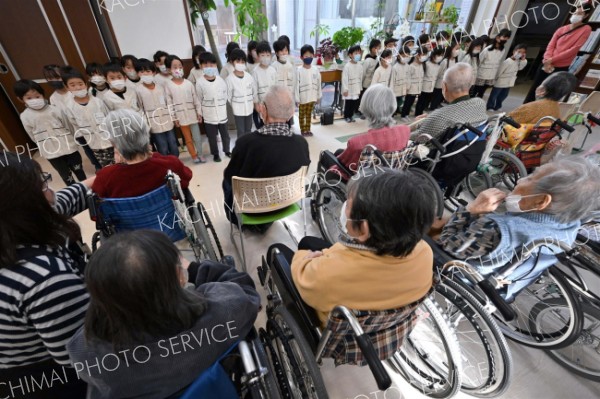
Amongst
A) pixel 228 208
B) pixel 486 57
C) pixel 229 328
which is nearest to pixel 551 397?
pixel 229 328

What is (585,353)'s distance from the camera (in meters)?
1.29

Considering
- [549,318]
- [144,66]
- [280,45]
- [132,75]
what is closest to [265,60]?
[280,45]

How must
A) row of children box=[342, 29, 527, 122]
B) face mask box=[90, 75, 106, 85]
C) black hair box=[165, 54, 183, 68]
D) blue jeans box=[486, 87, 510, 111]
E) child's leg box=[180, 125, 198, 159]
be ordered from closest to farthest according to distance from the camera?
1. face mask box=[90, 75, 106, 85]
2. black hair box=[165, 54, 183, 68]
3. child's leg box=[180, 125, 198, 159]
4. row of children box=[342, 29, 527, 122]
5. blue jeans box=[486, 87, 510, 111]

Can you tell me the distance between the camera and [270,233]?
2.15 m

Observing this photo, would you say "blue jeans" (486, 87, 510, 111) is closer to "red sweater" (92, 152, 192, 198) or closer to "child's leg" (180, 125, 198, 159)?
"child's leg" (180, 125, 198, 159)

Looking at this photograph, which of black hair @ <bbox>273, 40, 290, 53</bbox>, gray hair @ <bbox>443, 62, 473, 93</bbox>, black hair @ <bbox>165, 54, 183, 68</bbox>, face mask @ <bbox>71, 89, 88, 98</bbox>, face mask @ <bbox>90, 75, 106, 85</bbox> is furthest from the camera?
black hair @ <bbox>273, 40, 290, 53</bbox>

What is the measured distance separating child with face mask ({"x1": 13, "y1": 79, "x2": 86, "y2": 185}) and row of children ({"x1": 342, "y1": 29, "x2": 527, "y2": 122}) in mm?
3406

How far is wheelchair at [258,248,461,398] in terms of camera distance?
75 centimetres

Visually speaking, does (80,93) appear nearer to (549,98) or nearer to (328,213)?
(328,213)

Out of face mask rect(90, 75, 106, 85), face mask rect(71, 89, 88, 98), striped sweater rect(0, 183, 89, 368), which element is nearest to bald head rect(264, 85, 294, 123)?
striped sweater rect(0, 183, 89, 368)

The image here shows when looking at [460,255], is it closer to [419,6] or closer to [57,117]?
[57,117]

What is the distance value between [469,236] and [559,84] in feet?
5.91

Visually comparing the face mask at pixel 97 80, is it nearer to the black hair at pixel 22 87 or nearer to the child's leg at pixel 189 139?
the black hair at pixel 22 87

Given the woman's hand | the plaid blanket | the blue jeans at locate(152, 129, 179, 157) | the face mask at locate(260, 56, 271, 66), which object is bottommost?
the blue jeans at locate(152, 129, 179, 157)
